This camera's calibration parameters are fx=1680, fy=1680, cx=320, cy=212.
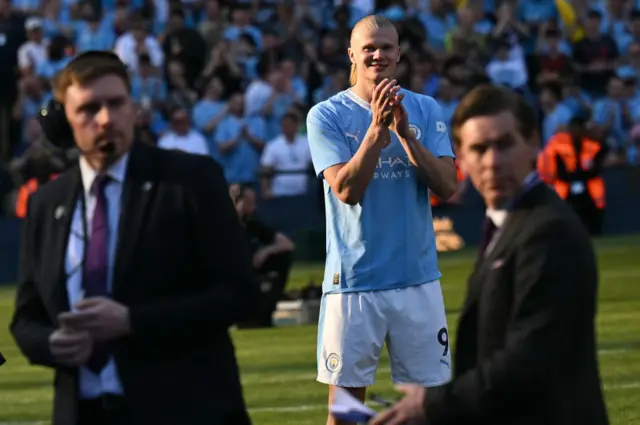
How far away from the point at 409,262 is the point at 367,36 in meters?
1.06

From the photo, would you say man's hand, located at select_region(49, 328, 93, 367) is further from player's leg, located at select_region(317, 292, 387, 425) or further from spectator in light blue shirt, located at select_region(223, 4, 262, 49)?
spectator in light blue shirt, located at select_region(223, 4, 262, 49)

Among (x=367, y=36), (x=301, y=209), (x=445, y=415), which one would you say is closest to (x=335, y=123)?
(x=367, y=36)

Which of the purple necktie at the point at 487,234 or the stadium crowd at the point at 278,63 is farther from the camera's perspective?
the stadium crowd at the point at 278,63

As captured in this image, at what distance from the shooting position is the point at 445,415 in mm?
4508

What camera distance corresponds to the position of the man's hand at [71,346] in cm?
480

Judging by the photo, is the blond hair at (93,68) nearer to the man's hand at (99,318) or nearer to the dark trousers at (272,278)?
the man's hand at (99,318)

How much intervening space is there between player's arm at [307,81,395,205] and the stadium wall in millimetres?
13464

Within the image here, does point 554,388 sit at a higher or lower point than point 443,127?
lower

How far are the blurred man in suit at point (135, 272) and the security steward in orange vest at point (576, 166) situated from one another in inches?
722

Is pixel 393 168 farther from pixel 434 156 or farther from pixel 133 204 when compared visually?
pixel 133 204

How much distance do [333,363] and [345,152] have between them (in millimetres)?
977

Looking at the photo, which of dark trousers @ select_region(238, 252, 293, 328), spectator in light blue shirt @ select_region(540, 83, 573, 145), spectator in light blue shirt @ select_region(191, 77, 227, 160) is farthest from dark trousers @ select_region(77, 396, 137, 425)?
spectator in light blue shirt @ select_region(540, 83, 573, 145)

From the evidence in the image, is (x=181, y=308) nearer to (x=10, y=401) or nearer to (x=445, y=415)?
(x=445, y=415)

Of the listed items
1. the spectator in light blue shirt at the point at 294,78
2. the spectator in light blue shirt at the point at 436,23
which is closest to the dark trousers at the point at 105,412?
the spectator in light blue shirt at the point at 294,78
